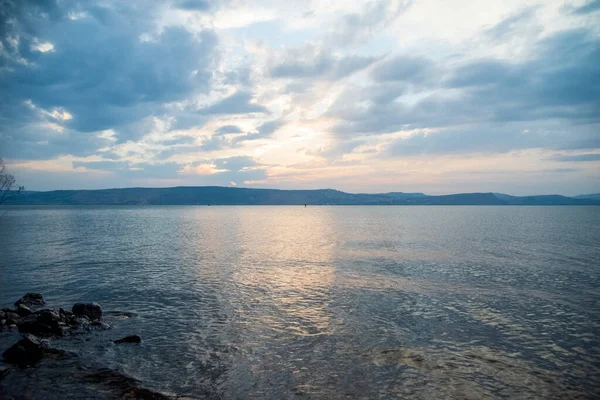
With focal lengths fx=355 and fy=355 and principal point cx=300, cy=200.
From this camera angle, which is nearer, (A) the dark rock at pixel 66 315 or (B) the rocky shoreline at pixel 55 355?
(B) the rocky shoreline at pixel 55 355

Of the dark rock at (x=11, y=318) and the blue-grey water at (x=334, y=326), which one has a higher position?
the dark rock at (x=11, y=318)

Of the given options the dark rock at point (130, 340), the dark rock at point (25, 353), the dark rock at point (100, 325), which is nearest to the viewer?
the dark rock at point (25, 353)

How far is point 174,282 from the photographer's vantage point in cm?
3447

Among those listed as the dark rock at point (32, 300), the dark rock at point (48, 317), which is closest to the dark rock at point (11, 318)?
the dark rock at point (48, 317)

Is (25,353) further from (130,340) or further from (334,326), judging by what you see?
(334,326)

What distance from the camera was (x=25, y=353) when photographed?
55.6ft

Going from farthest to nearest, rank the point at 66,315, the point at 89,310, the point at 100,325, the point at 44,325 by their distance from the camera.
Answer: the point at 89,310 < the point at 66,315 < the point at 100,325 < the point at 44,325

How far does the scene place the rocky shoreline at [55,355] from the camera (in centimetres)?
1412

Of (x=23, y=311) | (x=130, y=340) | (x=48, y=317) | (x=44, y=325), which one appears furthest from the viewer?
(x=23, y=311)

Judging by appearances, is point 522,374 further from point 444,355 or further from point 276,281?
point 276,281

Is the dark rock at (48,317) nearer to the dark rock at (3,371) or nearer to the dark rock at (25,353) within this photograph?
the dark rock at (25,353)

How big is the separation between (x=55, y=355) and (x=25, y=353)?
1234 mm

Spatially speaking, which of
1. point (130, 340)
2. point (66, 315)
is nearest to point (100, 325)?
point (66, 315)

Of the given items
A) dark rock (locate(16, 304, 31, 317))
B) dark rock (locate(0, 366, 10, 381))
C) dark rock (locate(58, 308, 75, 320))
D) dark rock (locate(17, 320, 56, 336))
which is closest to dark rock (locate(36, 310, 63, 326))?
dark rock (locate(17, 320, 56, 336))
